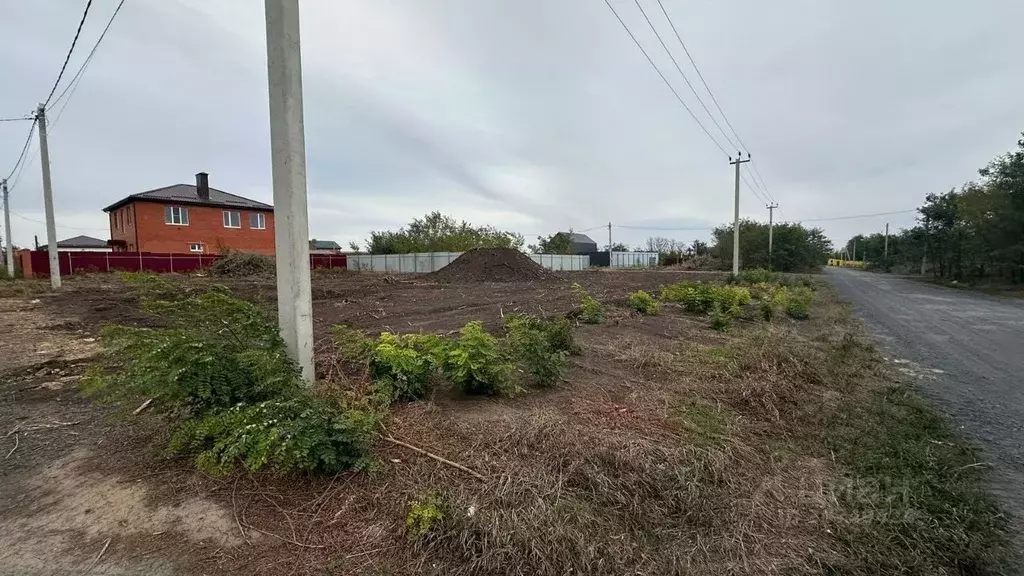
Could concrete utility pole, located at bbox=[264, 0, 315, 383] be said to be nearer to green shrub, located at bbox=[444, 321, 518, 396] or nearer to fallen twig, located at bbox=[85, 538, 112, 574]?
green shrub, located at bbox=[444, 321, 518, 396]

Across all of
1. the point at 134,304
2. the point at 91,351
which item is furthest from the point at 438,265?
the point at 91,351

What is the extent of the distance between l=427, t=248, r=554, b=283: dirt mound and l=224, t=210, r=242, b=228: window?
18941 mm

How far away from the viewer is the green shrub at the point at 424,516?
214 centimetres

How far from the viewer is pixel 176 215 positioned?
33.0 meters

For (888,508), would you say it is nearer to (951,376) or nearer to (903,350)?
(951,376)

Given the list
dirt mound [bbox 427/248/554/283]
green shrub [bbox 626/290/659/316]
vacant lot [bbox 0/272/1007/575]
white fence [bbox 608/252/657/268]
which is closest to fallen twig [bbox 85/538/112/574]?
vacant lot [bbox 0/272/1007/575]

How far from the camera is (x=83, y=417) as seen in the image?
12.1ft

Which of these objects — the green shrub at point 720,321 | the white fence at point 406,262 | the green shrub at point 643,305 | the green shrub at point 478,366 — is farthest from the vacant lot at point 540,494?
the white fence at point 406,262

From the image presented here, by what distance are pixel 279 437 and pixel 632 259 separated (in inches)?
2433

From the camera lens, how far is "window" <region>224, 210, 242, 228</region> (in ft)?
116

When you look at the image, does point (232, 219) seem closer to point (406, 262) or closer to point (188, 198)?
point (188, 198)

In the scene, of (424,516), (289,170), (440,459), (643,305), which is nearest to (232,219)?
(643,305)

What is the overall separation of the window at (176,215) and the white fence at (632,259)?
147ft

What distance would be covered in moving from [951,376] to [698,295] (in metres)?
4.92
